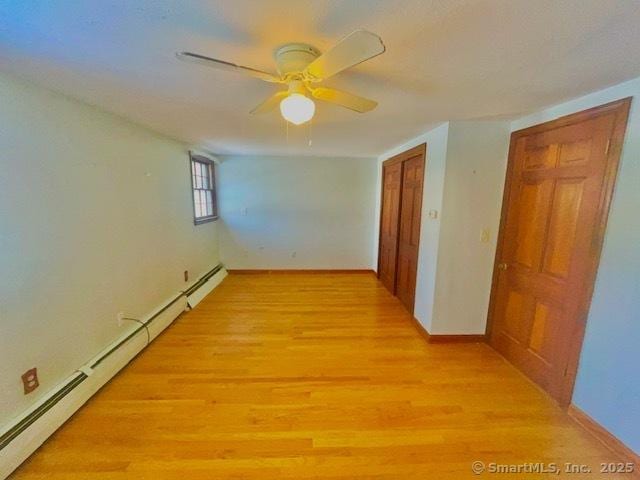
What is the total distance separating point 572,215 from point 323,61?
6.54 feet

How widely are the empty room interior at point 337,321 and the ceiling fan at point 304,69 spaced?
0.01 meters

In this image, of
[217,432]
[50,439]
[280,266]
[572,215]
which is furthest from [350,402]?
[280,266]

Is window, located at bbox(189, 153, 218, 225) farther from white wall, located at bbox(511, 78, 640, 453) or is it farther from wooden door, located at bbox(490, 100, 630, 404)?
white wall, located at bbox(511, 78, 640, 453)

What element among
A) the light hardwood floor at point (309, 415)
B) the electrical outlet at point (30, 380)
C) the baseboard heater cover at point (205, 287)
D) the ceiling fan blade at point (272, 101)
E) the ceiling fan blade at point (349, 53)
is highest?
the ceiling fan blade at point (349, 53)

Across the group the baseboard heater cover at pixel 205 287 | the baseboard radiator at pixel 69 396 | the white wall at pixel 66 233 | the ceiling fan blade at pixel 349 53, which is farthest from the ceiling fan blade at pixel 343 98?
the baseboard heater cover at pixel 205 287

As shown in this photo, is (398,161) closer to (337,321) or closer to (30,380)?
(337,321)

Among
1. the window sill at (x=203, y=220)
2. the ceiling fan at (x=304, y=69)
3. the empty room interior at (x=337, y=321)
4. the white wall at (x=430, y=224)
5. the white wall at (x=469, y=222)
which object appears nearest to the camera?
the ceiling fan at (x=304, y=69)

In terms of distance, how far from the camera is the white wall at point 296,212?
5.03m

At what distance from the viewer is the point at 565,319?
198 centimetres

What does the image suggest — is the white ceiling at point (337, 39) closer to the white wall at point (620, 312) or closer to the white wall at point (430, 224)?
the white wall at point (620, 312)

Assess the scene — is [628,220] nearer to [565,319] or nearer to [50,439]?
[565,319]

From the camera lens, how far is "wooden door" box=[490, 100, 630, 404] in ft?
5.77

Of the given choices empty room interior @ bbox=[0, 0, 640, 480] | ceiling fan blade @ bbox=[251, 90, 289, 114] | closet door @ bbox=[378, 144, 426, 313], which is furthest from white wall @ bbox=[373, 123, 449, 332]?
ceiling fan blade @ bbox=[251, 90, 289, 114]

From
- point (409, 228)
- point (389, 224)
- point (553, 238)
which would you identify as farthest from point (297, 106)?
point (389, 224)
